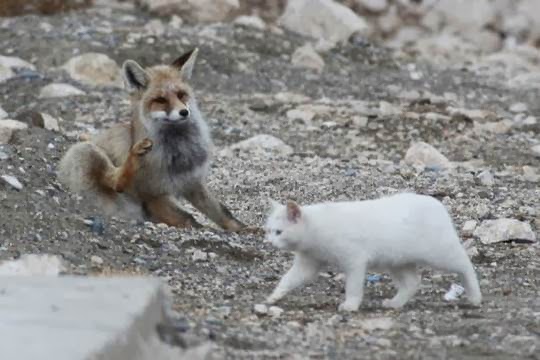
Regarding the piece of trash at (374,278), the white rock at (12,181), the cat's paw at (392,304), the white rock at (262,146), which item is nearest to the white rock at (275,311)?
the cat's paw at (392,304)

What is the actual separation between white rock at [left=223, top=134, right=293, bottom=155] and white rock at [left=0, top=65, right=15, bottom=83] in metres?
3.40

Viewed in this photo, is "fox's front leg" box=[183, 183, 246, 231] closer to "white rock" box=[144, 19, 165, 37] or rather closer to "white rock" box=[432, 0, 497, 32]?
"white rock" box=[144, 19, 165, 37]

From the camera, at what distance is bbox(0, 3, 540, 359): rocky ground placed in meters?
6.72

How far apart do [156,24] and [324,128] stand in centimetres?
491

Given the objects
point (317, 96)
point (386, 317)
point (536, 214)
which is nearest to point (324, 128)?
point (317, 96)

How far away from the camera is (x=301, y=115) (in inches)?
560

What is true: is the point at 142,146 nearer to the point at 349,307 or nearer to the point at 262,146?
the point at 349,307

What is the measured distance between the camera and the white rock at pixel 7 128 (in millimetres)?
9995

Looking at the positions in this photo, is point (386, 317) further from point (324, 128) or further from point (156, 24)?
point (156, 24)

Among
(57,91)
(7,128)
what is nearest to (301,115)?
(57,91)

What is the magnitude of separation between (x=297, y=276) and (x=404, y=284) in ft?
1.93

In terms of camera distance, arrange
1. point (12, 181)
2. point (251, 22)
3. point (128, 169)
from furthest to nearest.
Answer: point (251, 22)
point (128, 169)
point (12, 181)

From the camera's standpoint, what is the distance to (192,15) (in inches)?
744

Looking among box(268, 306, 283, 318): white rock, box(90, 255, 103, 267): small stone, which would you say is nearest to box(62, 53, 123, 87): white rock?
box(90, 255, 103, 267): small stone
